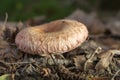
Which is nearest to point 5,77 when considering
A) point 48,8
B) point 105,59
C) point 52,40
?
point 52,40

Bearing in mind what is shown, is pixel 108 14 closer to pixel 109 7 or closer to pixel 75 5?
pixel 109 7

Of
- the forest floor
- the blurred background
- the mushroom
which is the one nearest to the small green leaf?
the forest floor

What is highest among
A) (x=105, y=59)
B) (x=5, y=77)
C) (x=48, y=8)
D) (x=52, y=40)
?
(x=48, y=8)

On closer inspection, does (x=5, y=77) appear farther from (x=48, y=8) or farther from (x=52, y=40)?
(x=48, y=8)

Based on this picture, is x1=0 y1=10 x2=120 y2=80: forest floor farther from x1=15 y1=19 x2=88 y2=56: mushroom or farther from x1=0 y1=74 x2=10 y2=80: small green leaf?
x1=15 y1=19 x2=88 y2=56: mushroom

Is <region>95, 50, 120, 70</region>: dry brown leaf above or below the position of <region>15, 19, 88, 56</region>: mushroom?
below

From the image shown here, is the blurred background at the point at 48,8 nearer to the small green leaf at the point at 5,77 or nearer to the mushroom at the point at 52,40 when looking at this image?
the mushroom at the point at 52,40

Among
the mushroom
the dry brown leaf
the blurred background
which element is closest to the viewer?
the mushroom

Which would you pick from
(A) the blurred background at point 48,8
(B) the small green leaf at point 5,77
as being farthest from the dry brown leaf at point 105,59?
(A) the blurred background at point 48,8
